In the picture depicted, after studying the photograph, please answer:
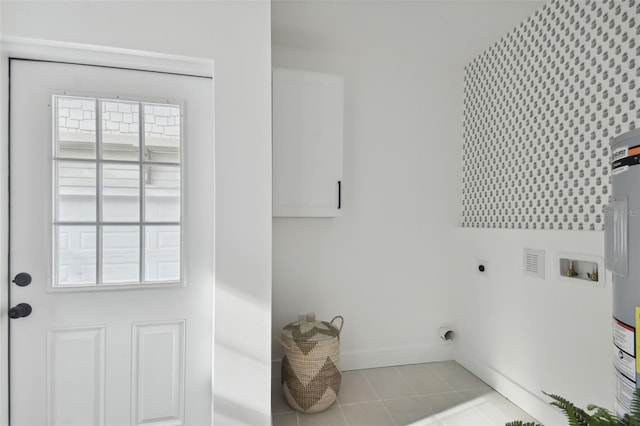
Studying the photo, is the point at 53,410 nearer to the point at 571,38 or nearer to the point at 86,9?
the point at 86,9

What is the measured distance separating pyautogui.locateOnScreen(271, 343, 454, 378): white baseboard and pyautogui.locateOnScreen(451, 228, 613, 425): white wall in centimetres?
13

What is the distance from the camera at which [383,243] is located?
9.38 feet

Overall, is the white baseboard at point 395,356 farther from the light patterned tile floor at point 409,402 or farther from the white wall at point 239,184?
the white wall at point 239,184

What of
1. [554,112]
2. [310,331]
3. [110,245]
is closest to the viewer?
[110,245]

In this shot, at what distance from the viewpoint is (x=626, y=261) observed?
906mm

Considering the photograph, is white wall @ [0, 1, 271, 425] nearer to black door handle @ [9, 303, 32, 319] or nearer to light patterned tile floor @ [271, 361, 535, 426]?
light patterned tile floor @ [271, 361, 535, 426]

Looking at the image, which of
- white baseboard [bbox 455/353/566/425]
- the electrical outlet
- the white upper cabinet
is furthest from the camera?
the electrical outlet

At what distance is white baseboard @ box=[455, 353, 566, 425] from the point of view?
1971 mm

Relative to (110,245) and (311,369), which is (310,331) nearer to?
(311,369)

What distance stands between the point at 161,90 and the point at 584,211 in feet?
7.93

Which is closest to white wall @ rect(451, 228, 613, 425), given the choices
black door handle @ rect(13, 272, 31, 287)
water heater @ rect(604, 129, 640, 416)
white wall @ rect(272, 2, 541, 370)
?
white wall @ rect(272, 2, 541, 370)

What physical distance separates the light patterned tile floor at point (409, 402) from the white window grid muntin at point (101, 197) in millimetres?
1255

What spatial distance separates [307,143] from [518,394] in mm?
2231

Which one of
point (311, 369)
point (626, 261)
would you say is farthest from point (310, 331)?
point (626, 261)
